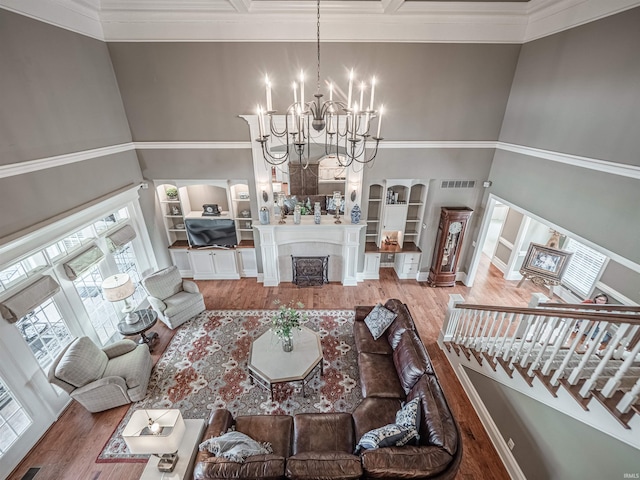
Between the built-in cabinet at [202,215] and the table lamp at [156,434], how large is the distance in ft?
13.5

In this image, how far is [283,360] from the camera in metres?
3.91

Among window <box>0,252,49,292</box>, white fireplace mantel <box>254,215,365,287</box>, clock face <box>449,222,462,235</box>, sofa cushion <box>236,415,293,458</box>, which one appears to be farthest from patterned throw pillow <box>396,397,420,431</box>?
window <box>0,252,49,292</box>

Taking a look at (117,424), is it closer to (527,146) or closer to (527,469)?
(527,469)

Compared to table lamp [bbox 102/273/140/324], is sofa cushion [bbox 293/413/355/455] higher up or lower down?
lower down

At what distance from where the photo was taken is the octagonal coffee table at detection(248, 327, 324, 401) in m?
3.70

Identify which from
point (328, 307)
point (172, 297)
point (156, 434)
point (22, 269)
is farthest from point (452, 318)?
point (22, 269)

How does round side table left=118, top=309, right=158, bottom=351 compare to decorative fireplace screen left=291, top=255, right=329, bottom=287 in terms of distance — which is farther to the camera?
decorative fireplace screen left=291, top=255, right=329, bottom=287

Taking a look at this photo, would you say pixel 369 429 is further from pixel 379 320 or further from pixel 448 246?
pixel 448 246

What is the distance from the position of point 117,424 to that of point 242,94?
18.0 ft

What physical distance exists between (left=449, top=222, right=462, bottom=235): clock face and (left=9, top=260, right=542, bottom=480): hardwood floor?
141cm

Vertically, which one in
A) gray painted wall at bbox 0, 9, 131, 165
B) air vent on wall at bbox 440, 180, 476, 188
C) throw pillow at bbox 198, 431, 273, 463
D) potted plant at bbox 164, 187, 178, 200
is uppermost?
gray painted wall at bbox 0, 9, 131, 165

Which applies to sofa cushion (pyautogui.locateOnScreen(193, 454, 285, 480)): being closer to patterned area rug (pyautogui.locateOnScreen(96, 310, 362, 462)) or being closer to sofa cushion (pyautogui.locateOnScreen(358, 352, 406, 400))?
patterned area rug (pyautogui.locateOnScreen(96, 310, 362, 462))

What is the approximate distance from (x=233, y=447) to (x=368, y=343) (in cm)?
226

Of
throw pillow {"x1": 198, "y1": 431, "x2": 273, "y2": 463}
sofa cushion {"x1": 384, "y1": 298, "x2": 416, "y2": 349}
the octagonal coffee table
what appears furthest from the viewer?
sofa cushion {"x1": 384, "y1": 298, "x2": 416, "y2": 349}
